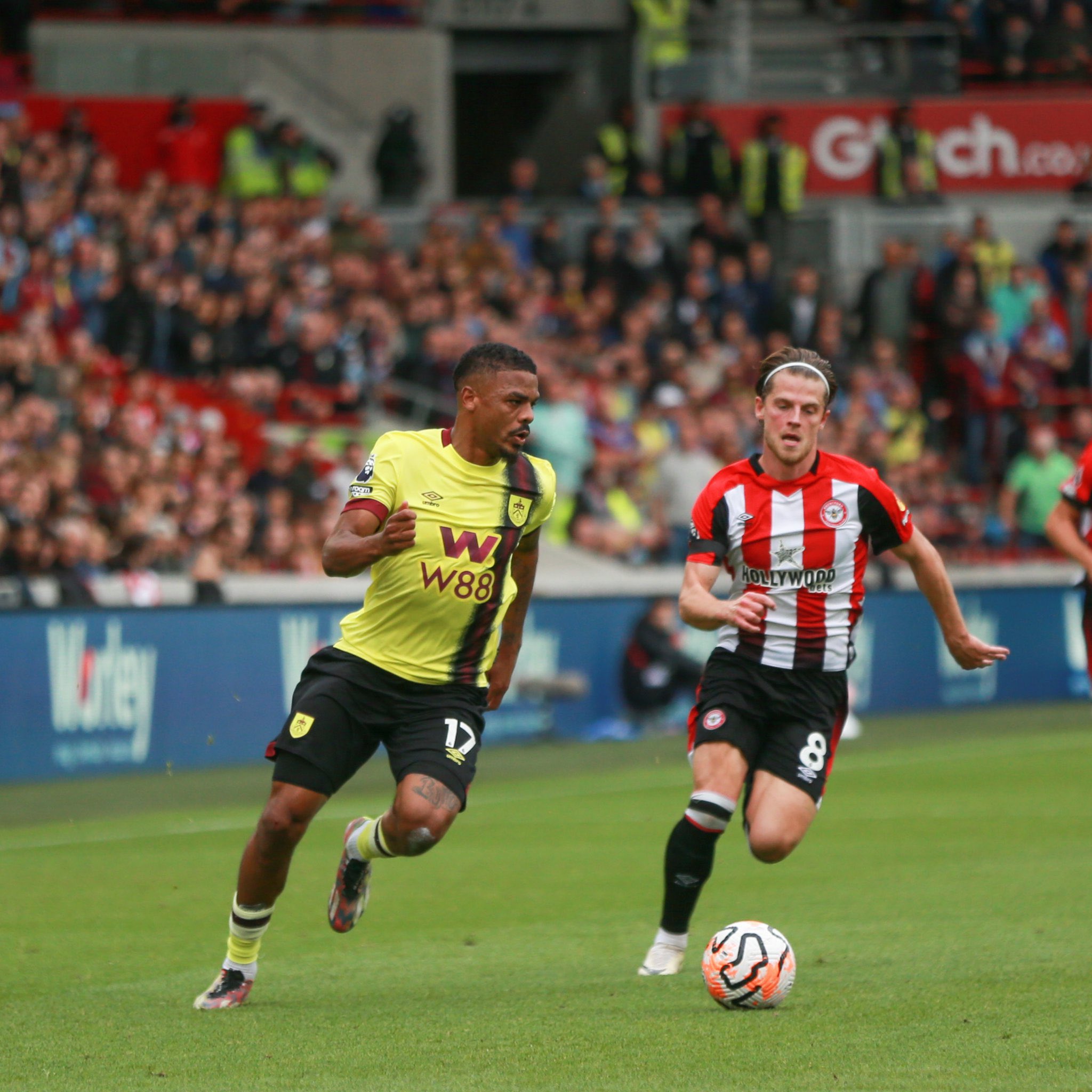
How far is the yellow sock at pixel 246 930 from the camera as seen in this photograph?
22.6ft

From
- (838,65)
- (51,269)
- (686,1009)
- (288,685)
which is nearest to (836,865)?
(686,1009)

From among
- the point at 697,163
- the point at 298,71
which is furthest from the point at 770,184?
the point at 298,71

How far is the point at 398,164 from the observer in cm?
2562

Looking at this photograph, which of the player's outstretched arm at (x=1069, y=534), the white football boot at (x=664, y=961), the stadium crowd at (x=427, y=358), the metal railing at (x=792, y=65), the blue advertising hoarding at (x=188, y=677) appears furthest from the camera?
the metal railing at (x=792, y=65)

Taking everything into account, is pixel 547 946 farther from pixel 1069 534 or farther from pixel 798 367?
pixel 1069 534

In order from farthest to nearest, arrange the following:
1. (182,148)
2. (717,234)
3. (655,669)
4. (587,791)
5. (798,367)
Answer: (717,234), (182,148), (655,669), (587,791), (798,367)

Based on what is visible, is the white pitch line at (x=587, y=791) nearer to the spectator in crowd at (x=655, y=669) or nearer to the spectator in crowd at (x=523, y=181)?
the spectator in crowd at (x=655, y=669)

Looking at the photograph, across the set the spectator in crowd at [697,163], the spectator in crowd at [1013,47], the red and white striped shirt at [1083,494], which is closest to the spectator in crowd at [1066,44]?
the spectator in crowd at [1013,47]

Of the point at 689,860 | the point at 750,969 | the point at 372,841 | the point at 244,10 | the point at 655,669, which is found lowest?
the point at 655,669

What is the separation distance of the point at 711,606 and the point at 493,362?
1121 mm

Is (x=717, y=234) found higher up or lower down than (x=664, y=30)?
lower down

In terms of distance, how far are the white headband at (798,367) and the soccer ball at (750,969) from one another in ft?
6.27

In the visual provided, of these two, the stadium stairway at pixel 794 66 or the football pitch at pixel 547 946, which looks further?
the stadium stairway at pixel 794 66

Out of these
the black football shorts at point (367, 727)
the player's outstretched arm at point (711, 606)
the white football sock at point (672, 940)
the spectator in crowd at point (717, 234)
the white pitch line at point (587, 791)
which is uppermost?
the spectator in crowd at point (717, 234)
